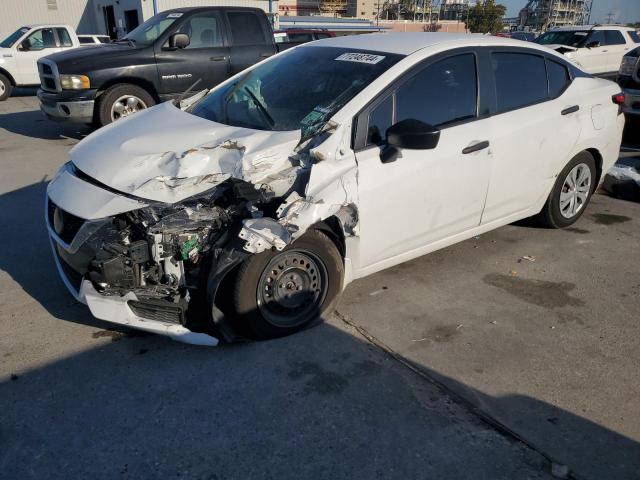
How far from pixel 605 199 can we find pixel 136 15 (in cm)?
2788

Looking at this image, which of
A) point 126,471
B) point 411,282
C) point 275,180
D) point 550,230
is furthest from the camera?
point 550,230

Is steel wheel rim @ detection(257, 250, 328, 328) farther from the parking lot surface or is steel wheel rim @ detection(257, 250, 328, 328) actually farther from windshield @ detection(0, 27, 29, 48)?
windshield @ detection(0, 27, 29, 48)

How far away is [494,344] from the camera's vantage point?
3.43 m

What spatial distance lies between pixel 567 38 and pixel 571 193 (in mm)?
12018

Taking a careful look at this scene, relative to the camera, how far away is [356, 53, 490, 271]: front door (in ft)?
11.4

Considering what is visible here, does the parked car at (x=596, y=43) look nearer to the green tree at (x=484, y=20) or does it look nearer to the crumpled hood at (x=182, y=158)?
the crumpled hood at (x=182, y=158)

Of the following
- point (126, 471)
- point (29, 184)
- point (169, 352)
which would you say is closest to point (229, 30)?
point (29, 184)

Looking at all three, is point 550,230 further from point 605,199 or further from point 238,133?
point 238,133

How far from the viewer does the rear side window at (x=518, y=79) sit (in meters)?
4.18

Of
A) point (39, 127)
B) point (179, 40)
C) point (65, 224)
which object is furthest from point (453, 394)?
point (39, 127)

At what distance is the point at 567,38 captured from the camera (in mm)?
14914

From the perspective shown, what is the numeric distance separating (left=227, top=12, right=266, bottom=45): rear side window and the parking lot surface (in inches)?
241

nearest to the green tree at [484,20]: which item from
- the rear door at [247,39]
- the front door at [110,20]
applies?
the front door at [110,20]

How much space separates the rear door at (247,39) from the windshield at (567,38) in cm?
892
